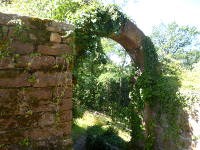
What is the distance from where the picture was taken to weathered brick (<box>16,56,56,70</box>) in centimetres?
273

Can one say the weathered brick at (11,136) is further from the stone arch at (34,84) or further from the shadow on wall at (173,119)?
the shadow on wall at (173,119)

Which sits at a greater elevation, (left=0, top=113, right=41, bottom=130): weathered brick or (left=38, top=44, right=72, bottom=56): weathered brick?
(left=38, top=44, right=72, bottom=56): weathered brick

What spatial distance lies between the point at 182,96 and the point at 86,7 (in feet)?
12.6

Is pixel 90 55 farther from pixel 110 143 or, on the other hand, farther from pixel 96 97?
pixel 96 97

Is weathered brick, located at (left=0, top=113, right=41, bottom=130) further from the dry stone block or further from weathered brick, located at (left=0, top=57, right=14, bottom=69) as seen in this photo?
the dry stone block

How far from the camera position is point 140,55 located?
26.7 ft

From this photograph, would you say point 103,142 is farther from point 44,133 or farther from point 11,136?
point 11,136

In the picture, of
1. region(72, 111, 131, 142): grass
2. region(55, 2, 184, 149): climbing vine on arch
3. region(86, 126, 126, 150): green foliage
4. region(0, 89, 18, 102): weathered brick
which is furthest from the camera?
region(72, 111, 131, 142): grass

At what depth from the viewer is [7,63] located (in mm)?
2646

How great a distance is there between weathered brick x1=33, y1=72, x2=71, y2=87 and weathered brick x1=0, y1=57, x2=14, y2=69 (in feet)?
1.05

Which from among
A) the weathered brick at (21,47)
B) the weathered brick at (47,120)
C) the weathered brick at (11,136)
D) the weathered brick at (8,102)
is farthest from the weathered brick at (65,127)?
the weathered brick at (21,47)

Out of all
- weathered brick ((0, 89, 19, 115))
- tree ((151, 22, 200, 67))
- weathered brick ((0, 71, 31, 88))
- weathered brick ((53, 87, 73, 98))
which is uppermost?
tree ((151, 22, 200, 67))

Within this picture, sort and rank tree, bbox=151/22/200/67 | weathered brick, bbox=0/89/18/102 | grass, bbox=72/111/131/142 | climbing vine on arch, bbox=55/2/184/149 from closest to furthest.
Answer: weathered brick, bbox=0/89/18/102 < climbing vine on arch, bbox=55/2/184/149 < grass, bbox=72/111/131/142 < tree, bbox=151/22/200/67

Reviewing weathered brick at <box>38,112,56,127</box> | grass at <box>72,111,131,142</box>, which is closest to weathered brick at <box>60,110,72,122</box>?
weathered brick at <box>38,112,56,127</box>
